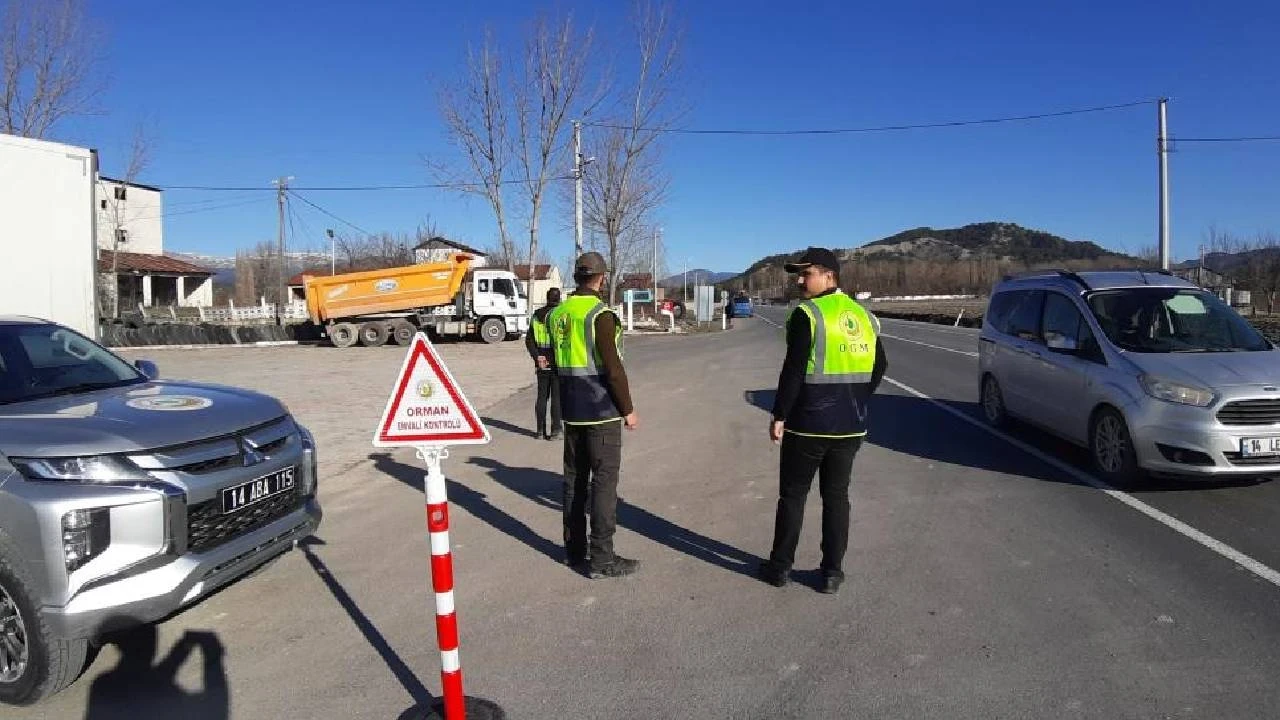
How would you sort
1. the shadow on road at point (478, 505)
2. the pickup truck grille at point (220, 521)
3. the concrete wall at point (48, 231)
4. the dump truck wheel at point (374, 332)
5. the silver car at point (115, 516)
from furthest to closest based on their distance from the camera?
the dump truck wheel at point (374, 332) < the concrete wall at point (48, 231) < the shadow on road at point (478, 505) < the pickup truck grille at point (220, 521) < the silver car at point (115, 516)

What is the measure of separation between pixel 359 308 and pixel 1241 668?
30.8 metres

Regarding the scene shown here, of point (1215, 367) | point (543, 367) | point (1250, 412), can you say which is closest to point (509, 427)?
point (543, 367)

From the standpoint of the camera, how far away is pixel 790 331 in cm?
473

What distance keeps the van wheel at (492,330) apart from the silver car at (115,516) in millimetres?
27446

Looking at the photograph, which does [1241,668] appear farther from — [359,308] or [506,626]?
[359,308]

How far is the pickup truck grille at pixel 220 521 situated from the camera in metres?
3.88

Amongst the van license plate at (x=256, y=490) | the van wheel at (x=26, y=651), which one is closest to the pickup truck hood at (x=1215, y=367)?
the van license plate at (x=256, y=490)

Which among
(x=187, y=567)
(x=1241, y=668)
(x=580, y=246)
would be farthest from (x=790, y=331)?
(x=580, y=246)

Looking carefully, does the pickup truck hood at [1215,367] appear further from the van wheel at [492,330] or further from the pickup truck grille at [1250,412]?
the van wheel at [492,330]

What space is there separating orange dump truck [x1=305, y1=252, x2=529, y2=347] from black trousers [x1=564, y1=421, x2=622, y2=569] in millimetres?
26862

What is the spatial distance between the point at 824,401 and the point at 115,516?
11.2ft

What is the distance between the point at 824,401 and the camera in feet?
15.3

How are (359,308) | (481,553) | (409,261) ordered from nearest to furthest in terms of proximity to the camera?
1. (481,553)
2. (359,308)
3. (409,261)

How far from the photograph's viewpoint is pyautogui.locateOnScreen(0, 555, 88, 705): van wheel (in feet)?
11.6
